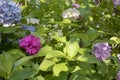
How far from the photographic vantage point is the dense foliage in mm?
1412

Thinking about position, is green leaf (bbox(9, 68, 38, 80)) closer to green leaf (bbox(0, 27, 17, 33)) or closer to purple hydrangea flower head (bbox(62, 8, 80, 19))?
green leaf (bbox(0, 27, 17, 33))

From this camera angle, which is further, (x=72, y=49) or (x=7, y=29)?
(x=7, y=29)

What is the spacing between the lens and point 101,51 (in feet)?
5.47

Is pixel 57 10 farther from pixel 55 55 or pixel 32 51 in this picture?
pixel 55 55

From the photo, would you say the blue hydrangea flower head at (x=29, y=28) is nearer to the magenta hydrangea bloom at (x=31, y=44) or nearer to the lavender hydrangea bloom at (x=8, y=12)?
the lavender hydrangea bloom at (x=8, y=12)

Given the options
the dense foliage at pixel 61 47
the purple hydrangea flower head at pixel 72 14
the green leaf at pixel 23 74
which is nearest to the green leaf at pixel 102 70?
the dense foliage at pixel 61 47

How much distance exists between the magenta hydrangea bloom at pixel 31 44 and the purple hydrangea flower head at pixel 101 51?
10.0 inches

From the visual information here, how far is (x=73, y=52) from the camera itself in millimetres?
1454

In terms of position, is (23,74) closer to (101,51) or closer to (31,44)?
(31,44)

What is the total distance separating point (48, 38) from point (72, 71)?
1.58 feet

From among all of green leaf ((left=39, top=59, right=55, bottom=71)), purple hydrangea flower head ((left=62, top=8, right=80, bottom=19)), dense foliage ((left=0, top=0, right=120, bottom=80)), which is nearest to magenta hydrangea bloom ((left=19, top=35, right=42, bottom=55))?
dense foliage ((left=0, top=0, right=120, bottom=80))

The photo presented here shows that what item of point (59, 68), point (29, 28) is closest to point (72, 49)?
point (59, 68)

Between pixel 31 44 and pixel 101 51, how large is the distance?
0.32m

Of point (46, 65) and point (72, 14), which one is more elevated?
point (72, 14)
